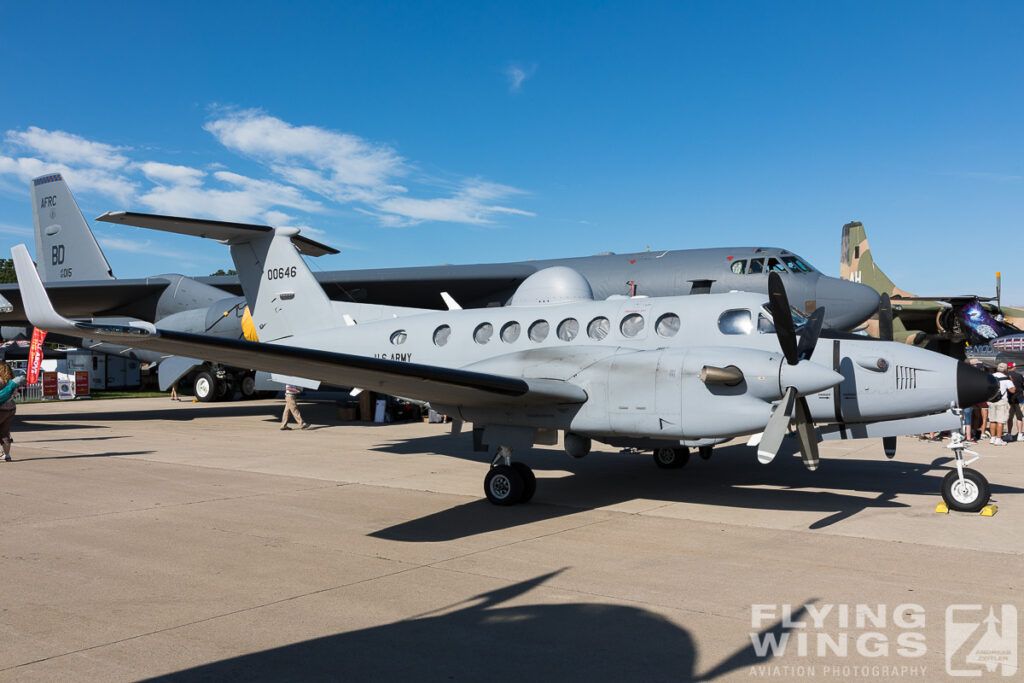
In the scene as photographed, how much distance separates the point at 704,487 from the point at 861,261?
1195 inches

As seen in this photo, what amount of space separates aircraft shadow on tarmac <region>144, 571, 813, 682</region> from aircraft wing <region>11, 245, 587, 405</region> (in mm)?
3173

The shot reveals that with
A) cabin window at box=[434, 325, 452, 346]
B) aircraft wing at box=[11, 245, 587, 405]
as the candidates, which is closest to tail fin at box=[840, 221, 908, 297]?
cabin window at box=[434, 325, 452, 346]

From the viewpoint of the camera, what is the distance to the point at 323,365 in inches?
311

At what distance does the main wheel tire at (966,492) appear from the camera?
841 cm

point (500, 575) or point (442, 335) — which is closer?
point (500, 575)

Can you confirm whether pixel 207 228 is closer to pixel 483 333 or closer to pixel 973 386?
pixel 483 333

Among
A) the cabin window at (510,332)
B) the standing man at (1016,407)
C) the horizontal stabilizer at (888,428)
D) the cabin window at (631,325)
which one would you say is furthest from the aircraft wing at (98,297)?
the standing man at (1016,407)

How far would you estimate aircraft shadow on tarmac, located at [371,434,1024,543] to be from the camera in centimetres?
841

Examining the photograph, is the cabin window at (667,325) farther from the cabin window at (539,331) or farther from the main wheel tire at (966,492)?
the main wheel tire at (966,492)

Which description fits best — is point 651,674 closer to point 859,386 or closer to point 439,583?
point 439,583

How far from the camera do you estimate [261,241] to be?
1435 centimetres

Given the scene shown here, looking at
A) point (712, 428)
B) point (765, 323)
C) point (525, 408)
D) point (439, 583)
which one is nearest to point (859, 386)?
point (765, 323)

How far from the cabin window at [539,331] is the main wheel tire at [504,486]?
2.17m

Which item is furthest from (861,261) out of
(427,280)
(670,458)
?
(670,458)
